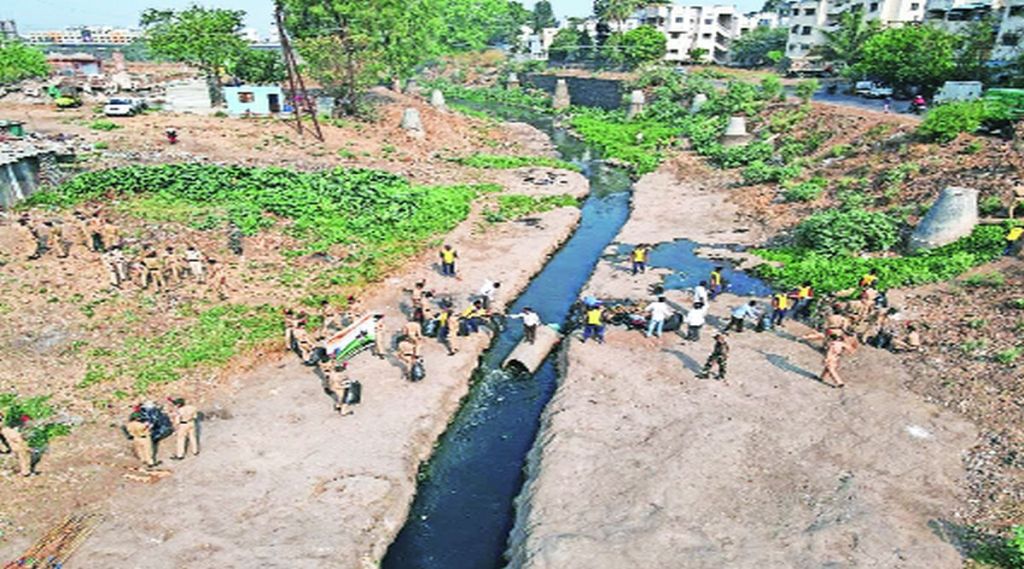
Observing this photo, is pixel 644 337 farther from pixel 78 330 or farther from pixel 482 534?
pixel 78 330

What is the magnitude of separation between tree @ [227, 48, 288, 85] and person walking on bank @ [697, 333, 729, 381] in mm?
50607

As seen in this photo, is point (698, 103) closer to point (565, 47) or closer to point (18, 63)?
point (565, 47)

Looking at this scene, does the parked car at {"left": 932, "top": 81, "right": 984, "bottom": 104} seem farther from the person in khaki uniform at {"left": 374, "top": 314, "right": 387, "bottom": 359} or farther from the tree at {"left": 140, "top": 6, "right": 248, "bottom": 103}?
the tree at {"left": 140, "top": 6, "right": 248, "bottom": 103}

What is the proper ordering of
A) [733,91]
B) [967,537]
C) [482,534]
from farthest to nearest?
1. [733,91]
2. [482,534]
3. [967,537]

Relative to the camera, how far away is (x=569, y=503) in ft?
48.5

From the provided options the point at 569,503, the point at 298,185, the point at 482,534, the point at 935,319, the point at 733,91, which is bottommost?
the point at 482,534

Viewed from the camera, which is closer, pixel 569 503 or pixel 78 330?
pixel 569 503

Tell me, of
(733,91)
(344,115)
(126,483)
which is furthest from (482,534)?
(733,91)

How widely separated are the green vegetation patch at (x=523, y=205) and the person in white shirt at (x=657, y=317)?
14259mm

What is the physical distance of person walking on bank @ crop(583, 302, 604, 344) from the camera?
21516mm

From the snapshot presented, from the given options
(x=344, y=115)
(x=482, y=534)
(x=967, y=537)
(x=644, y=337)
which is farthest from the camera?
(x=344, y=115)

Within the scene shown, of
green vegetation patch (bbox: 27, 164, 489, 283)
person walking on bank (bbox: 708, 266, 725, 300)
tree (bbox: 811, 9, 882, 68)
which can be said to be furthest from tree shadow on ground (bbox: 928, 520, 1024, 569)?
tree (bbox: 811, 9, 882, 68)

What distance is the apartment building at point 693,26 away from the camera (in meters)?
101

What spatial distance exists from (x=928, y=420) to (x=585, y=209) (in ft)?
80.9
